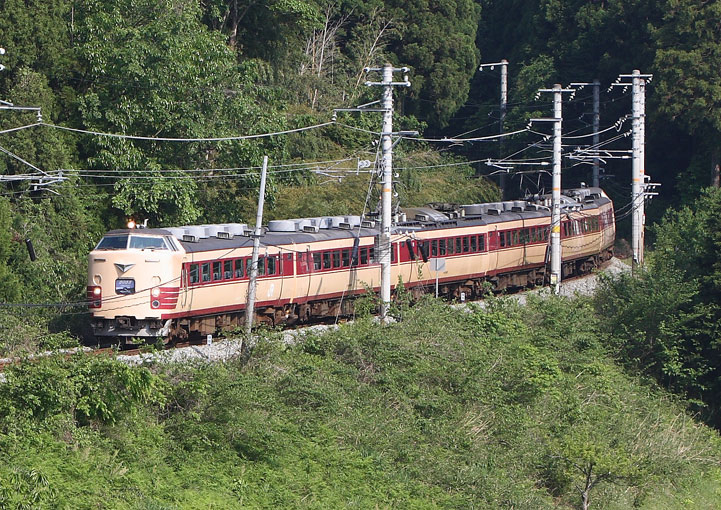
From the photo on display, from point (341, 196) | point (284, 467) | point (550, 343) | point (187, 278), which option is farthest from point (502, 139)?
point (284, 467)

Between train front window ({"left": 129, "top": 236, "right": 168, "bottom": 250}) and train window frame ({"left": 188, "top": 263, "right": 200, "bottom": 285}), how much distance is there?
0.82 m

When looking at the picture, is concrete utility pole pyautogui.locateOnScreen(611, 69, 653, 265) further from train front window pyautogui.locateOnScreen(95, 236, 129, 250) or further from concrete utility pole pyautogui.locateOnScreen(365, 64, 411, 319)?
train front window pyautogui.locateOnScreen(95, 236, 129, 250)

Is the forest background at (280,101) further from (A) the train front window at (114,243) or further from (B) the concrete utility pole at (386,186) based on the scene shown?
(B) the concrete utility pole at (386,186)

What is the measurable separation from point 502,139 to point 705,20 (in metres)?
12.9

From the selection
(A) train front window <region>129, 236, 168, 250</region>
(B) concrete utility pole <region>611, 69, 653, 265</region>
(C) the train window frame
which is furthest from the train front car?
(B) concrete utility pole <region>611, 69, 653, 265</region>

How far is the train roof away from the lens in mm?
26828

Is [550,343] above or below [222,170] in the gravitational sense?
below

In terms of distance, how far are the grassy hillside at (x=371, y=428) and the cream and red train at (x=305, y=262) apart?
3.71 m

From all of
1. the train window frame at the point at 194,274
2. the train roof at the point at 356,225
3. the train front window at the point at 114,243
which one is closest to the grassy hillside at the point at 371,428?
the train window frame at the point at 194,274

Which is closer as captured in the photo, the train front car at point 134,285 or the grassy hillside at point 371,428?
the grassy hillside at point 371,428

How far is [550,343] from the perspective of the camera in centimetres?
2919

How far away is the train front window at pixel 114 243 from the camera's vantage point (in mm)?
25469

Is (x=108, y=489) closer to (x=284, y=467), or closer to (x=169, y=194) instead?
(x=284, y=467)

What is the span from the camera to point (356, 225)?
32.7m
